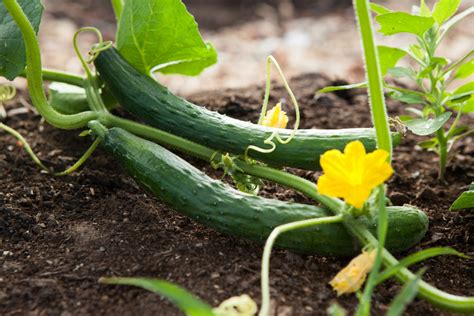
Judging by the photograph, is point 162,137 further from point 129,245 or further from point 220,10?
point 220,10

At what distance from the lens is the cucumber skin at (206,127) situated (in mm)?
2354

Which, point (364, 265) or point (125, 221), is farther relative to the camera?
point (125, 221)

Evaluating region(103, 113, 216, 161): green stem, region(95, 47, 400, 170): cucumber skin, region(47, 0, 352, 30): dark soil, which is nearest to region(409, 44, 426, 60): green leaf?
region(95, 47, 400, 170): cucumber skin

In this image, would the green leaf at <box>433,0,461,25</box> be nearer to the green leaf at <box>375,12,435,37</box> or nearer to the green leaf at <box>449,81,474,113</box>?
the green leaf at <box>375,12,435,37</box>

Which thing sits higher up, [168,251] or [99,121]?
[99,121]

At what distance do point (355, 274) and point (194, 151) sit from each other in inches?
31.1

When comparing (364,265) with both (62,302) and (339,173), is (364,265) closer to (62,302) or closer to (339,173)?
(339,173)

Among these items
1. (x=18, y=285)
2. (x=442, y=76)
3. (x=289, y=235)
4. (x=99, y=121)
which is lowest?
(x=18, y=285)

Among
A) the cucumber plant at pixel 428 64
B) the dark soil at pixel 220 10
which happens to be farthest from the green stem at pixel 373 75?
the dark soil at pixel 220 10

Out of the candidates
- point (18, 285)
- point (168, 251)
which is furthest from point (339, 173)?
point (18, 285)

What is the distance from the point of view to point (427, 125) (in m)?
2.56

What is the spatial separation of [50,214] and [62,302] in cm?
58

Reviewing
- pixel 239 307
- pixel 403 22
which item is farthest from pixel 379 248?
pixel 403 22

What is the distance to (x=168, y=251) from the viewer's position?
2.23 m
